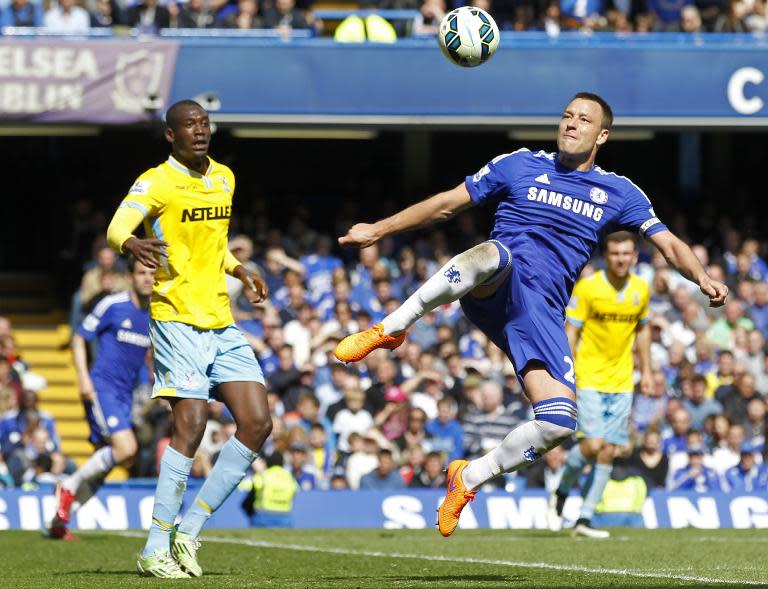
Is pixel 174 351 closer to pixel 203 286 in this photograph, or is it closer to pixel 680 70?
pixel 203 286

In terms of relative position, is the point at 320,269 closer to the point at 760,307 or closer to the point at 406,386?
the point at 406,386

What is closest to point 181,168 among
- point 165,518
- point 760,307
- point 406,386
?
point 165,518

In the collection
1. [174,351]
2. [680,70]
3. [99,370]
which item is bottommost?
[99,370]

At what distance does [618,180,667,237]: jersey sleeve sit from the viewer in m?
8.81

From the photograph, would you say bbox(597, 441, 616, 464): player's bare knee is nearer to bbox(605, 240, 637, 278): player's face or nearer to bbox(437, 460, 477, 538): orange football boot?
bbox(605, 240, 637, 278): player's face

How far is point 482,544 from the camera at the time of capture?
38.3 feet

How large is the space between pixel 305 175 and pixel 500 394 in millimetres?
7372

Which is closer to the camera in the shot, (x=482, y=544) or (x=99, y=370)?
(x=482, y=544)

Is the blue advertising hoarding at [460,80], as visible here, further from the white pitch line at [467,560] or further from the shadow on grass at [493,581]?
the shadow on grass at [493,581]

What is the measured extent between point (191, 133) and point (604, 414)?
17.5 ft

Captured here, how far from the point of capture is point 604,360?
1298cm

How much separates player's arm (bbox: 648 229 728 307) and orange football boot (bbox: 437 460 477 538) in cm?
163

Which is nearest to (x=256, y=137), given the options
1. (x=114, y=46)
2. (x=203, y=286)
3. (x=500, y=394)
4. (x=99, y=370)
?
(x=114, y=46)

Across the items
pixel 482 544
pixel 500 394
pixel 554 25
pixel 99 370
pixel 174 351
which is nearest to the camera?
pixel 174 351
